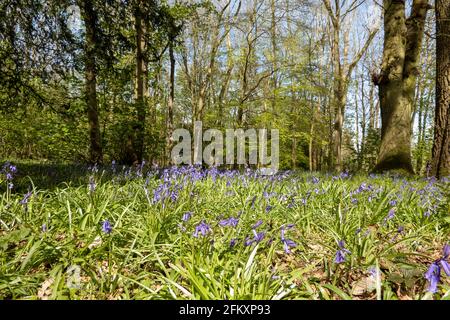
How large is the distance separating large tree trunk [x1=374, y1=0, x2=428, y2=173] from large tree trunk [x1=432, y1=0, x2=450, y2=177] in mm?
605

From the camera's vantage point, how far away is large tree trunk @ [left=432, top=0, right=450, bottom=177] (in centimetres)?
725

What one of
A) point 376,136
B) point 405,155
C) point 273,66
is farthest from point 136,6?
point 376,136

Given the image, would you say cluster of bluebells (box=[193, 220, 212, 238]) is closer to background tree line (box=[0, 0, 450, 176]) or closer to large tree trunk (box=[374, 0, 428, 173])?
background tree line (box=[0, 0, 450, 176])

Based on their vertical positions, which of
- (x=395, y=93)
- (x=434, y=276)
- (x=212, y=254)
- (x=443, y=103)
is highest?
(x=395, y=93)

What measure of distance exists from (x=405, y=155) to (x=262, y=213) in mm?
6723

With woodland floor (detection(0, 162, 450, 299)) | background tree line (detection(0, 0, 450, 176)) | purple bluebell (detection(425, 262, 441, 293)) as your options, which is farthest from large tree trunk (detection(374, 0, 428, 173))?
purple bluebell (detection(425, 262, 441, 293))

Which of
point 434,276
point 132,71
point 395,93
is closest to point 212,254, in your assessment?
point 434,276

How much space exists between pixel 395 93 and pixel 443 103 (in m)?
1.16

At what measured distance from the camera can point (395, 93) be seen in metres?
8.14

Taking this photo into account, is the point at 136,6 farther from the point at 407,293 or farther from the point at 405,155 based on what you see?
the point at 405,155

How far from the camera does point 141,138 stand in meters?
10.1

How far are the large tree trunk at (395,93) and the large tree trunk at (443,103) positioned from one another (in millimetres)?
605

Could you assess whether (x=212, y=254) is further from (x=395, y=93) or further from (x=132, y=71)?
(x=395, y=93)
